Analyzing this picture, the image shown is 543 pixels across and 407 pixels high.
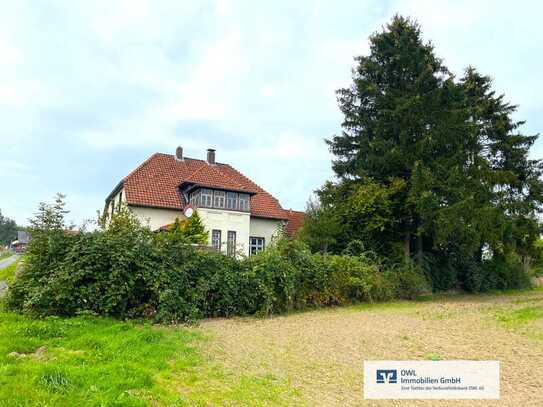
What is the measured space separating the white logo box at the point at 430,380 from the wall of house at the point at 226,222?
19262 millimetres

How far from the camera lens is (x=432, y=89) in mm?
20500

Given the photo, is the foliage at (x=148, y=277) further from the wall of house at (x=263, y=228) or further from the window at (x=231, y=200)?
the wall of house at (x=263, y=228)

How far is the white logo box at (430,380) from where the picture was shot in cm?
485

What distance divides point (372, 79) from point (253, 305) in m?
15.8

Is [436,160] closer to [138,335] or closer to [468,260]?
[468,260]

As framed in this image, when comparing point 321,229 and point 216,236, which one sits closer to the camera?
point 321,229

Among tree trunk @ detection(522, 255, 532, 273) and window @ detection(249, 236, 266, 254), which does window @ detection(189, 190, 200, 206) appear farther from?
tree trunk @ detection(522, 255, 532, 273)

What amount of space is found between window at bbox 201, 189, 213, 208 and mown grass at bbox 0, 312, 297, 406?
17446 millimetres

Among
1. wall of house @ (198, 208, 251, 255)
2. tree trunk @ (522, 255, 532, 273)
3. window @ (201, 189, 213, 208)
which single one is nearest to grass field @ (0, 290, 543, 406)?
wall of house @ (198, 208, 251, 255)

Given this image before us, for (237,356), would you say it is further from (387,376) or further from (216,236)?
(216,236)

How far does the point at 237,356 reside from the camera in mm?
6578

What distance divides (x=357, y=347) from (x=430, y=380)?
88.5 inches

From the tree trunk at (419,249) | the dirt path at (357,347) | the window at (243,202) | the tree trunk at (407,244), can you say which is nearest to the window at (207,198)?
the window at (243,202)

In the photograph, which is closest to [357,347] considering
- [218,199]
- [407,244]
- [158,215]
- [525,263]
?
[407,244]
